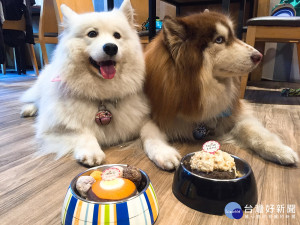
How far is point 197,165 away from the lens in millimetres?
859

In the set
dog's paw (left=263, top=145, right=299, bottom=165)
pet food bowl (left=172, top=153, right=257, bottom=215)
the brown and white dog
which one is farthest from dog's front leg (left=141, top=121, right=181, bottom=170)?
dog's paw (left=263, top=145, right=299, bottom=165)

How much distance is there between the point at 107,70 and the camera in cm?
125

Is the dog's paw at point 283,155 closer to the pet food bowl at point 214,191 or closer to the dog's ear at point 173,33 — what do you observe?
the pet food bowl at point 214,191

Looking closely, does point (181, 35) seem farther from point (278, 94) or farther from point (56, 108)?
point (278, 94)

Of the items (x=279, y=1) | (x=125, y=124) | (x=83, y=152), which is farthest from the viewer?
(x=279, y=1)

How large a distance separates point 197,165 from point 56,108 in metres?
0.85

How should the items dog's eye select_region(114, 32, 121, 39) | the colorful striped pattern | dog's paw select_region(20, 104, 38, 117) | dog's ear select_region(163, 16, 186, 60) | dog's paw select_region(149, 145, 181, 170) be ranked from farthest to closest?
dog's paw select_region(20, 104, 38, 117)
dog's eye select_region(114, 32, 121, 39)
dog's ear select_region(163, 16, 186, 60)
dog's paw select_region(149, 145, 181, 170)
the colorful striped pattern

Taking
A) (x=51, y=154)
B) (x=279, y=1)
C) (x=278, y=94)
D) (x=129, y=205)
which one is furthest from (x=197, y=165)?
(x=279, y=1)

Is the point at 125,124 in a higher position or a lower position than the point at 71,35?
lower

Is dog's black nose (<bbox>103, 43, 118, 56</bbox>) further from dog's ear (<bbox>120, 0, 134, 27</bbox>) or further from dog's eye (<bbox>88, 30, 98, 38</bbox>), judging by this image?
dog's ear (<bbox>120, 0, 134, 27</bbox>)

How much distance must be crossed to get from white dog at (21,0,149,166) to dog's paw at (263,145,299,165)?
0.69m

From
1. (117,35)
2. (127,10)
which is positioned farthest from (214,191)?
(127,10)

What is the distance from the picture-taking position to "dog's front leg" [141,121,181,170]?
109 centimetres

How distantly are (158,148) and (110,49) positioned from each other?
0.54 m
